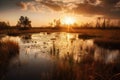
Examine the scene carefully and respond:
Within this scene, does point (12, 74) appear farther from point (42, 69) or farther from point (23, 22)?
point (23, 22)

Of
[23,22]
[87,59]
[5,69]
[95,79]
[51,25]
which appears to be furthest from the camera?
[51,25]

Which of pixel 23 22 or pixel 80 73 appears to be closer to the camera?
pixel 80 73

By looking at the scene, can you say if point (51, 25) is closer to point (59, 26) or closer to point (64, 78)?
point (59, 26)

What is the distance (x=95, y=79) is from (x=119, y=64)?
182 inches

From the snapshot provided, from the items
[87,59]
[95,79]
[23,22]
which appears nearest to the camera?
[95,79]

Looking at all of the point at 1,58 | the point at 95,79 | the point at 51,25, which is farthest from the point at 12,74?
the point at 51,25

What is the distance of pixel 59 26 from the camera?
3858 inches

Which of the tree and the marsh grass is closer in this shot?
the marsh grass

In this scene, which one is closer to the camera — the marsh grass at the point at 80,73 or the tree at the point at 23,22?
the marsh grass at the point at 80,73

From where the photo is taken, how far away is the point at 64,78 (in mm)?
10648

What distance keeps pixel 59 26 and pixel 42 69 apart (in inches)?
3352

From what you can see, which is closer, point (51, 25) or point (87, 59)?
point (87, 59)

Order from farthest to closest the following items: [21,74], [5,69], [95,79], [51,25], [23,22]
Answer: [51,25] → [23,22] → [5,69] → [21,74] → [95,79]

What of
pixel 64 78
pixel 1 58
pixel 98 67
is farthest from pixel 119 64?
pixel 1 58
